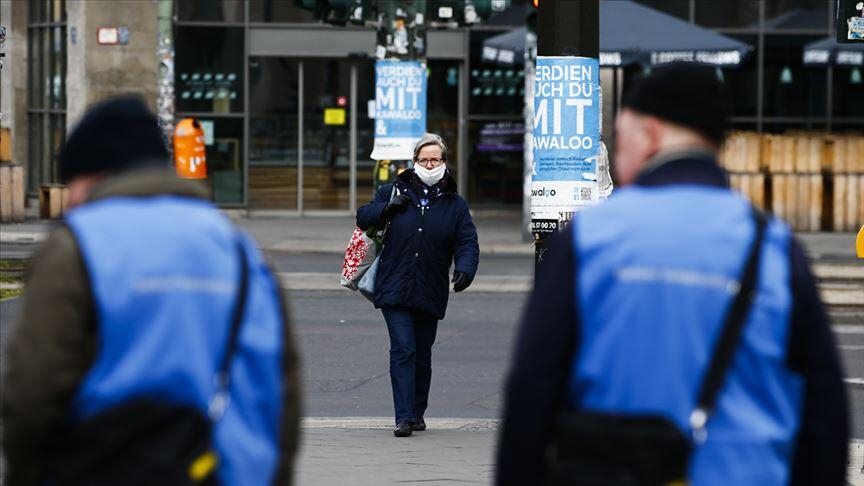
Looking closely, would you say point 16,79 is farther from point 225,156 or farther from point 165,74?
point 165,74

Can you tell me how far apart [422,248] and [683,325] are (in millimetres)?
6011

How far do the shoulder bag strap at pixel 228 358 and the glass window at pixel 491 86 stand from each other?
23.3 meters

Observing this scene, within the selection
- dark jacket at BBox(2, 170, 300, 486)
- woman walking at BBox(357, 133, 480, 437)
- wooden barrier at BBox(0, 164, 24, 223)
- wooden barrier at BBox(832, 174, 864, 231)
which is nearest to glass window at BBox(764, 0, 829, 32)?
wooden barrier at BBox(832, 174, 864, 231)

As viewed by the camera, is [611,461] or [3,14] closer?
[611,461]

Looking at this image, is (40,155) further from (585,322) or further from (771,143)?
(585,322)

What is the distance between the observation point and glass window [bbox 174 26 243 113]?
26469mm

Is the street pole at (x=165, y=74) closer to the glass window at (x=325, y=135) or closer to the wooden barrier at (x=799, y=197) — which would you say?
the glass window at (x=325, y=135)

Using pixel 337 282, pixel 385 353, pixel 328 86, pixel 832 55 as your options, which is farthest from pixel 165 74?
pixel 385 353

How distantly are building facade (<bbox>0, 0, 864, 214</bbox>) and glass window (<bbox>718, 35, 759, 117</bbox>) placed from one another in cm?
2

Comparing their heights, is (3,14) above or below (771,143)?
above

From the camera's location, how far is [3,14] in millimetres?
28781

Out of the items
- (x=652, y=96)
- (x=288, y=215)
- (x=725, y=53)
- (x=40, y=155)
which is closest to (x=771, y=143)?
(x=725, y=53)

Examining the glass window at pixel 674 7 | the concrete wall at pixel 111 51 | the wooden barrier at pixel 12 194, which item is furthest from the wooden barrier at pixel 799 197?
the wooden barrier at pixel 12 194

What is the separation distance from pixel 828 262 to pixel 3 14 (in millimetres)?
15564
